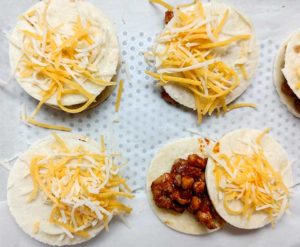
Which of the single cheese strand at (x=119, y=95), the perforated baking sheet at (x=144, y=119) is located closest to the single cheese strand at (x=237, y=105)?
the perforated baking sheet at (x=144, y=119)

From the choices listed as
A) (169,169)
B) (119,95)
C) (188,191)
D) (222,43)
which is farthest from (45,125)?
(222,43)

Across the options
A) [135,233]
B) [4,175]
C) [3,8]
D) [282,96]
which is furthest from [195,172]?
[3,8]

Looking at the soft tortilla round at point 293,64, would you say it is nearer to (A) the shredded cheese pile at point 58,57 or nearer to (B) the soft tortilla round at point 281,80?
(B) the soft tortilla round at point 281,80

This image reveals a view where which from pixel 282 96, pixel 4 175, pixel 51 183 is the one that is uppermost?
pixel 282 96

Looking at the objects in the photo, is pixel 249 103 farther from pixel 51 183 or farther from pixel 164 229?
pixel 51 183

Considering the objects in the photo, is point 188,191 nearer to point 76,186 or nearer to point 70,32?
point 76,186

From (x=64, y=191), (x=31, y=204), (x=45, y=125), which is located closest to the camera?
(x=64, y=191)
